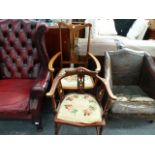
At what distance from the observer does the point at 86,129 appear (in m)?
2.22

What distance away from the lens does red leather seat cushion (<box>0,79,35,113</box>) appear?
1.92m

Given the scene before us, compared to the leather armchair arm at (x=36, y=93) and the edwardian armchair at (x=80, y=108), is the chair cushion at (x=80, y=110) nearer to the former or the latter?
the edwardian armchair at (x=80, y=108)

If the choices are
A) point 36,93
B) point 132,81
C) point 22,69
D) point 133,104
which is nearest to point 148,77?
point 132,81

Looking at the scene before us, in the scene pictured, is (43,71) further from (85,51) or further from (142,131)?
(142,131)

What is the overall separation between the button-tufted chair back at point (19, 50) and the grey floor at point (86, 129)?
0.54 metres

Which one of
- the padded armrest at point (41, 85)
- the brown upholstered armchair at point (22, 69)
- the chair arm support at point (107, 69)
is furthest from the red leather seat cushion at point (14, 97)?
the chair arm support at point (107, 69)

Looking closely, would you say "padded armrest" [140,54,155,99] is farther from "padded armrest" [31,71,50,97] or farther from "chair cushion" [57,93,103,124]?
"padded armrest" [31,71,50,97]

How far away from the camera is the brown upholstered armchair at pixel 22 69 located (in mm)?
1959
